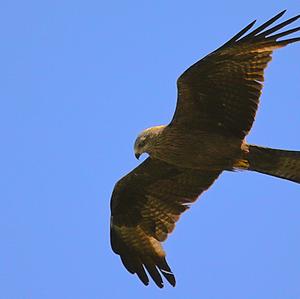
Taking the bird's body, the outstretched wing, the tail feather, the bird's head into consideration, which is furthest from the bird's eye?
the tail feather

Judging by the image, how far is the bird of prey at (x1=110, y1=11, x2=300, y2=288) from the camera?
1092cm

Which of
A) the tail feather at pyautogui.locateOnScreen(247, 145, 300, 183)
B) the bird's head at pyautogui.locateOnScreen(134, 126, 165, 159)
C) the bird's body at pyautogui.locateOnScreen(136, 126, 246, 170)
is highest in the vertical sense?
the bird's head at pyautogui.locateOnScreen(134, 126, 165, 159)

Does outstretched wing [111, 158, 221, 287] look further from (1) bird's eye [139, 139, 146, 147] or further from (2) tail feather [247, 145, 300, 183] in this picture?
(2) tail feather [247, 145, 300, 183]

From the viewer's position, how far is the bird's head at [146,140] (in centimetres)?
1140

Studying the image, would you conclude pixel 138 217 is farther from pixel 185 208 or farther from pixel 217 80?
pixel 217 80

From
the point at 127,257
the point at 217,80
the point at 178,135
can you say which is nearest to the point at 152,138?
the point at 178,135

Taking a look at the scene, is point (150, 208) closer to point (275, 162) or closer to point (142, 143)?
point (142, 143)

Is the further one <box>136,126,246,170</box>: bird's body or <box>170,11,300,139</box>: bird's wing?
<box>136,126,246,170</box>: bird's body

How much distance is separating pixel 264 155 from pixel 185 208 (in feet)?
5.52

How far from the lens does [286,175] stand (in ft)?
36.6

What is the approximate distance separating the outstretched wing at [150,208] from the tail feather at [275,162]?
0.96m

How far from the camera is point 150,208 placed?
12.6m

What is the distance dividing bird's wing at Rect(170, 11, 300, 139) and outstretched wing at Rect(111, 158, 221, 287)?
3.39ft

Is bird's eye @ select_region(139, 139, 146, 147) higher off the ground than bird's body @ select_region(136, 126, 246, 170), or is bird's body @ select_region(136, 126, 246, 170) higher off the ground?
bird's eye @ select_region(139, 139, 146, 147)
